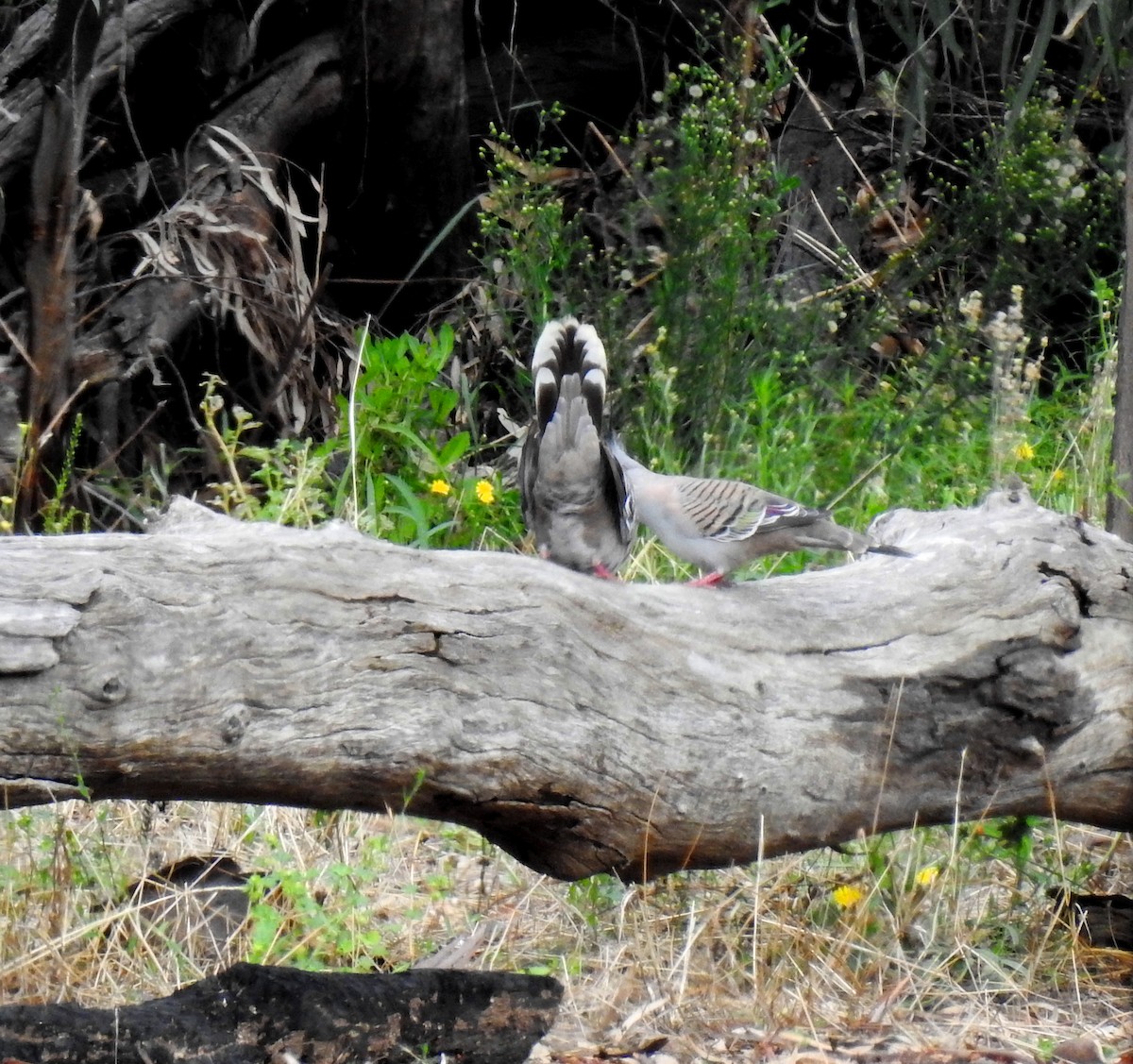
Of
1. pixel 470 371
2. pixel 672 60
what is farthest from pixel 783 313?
pixel 672 60

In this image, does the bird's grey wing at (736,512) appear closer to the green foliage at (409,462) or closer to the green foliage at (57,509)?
the green foliage at (57,509)

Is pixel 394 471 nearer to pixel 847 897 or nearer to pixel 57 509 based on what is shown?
pixel 57 509

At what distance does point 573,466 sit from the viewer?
3.89 metres

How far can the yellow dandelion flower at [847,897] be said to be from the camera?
3681 millimetres

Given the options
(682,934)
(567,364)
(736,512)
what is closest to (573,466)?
(567,364)

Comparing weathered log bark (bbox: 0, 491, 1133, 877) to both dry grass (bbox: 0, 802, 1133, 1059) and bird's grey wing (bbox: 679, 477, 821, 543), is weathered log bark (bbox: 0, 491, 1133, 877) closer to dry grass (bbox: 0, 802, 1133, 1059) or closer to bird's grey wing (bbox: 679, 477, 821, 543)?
bird's grey wing (bbox: 679, 477, 821, 543)

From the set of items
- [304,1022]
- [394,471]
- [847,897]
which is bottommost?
[847,897]

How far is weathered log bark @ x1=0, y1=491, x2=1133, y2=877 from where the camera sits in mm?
2559

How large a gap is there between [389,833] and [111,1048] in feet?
5.66

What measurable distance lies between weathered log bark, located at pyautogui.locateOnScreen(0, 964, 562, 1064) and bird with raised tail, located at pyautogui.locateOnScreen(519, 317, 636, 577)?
55.3 inches

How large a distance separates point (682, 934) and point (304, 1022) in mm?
1300

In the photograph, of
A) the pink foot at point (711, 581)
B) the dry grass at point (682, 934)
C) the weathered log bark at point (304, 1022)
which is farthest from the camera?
the pink foot at point (711, 581)

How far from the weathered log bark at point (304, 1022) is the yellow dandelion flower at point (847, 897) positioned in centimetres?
102

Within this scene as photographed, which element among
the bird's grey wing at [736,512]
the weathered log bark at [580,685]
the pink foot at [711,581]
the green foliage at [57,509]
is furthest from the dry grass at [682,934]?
the green foliage at [57,509]
